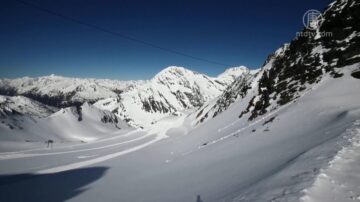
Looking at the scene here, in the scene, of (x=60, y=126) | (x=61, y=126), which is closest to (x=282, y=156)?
(x=60, y=126)

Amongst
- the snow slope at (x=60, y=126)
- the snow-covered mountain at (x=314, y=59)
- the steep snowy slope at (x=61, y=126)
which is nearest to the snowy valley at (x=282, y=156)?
the snow-covered mountain at (x=314, y=59)

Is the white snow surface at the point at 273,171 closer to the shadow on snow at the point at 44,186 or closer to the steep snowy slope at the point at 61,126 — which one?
the shadow on snow at the point at 44,186

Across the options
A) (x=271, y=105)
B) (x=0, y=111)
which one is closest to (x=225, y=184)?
(x=271, y=105)

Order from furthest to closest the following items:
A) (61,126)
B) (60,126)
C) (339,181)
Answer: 1. (61,126)
2. (60,126)
3. (339,181)

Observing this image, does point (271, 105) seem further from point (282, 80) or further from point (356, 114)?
point (356, 114)

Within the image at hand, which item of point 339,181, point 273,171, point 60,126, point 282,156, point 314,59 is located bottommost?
point 339,181

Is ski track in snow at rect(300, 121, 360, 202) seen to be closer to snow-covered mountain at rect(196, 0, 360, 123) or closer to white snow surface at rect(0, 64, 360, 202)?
white snow surface at rect(0, 64, 360, 202)

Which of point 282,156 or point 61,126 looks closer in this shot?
point 282,156

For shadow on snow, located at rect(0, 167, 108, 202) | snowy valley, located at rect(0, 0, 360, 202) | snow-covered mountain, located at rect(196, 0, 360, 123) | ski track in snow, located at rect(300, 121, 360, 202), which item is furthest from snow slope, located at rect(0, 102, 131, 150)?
ski track in snow, located at rect(300, 121, 360, 202)

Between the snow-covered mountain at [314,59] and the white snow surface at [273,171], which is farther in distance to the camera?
the snow-covered mountain at [314,59]

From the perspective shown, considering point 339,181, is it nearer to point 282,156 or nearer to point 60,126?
point 282,156

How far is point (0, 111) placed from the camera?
115 metres

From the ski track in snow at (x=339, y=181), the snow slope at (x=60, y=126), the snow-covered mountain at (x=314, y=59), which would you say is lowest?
the ski track in snow at (x=339, y=181)

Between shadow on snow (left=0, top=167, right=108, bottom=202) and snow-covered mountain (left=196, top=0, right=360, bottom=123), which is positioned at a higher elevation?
snow-covered mountain (left=196, top=0, right=360, bottom=123)
